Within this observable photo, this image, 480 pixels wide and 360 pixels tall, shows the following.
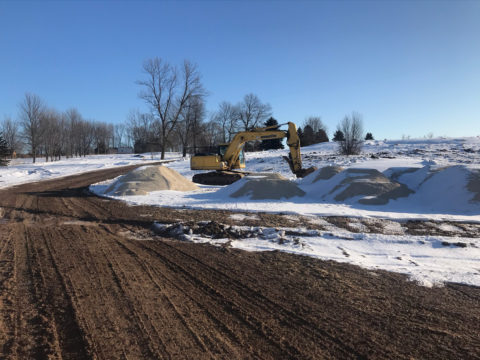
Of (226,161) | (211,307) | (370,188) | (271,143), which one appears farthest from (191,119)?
(211,307)

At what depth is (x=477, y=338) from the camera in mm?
3301

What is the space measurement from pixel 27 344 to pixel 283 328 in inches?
106

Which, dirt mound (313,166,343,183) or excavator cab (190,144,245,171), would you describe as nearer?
dirt mound (313,166,343,183)

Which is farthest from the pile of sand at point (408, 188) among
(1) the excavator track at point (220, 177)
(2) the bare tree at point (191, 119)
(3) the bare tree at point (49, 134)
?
(3) the bare tree at point (49, 134)

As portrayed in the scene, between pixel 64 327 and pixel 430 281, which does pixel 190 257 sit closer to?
Result: pixel 64 327

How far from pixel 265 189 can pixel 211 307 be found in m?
9.92

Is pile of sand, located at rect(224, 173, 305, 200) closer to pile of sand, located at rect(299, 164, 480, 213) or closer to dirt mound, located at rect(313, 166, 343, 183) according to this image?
pile of sand, located at rect(299, 164, 480, 213)

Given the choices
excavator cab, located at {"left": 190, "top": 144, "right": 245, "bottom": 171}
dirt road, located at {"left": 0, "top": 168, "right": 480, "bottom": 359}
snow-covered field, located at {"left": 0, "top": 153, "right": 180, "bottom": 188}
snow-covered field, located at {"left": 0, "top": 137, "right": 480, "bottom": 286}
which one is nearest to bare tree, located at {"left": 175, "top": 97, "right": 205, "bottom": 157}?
snow-covered field, located at {"left": 0, "top": 153, "right": 180, "bottom": 188}

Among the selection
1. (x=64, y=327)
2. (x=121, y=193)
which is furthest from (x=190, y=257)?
(x=121, y=193)

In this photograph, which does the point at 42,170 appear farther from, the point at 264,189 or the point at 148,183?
the point at 264,189

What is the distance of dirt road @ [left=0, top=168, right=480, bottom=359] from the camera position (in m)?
3.07

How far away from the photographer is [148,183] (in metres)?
15.5

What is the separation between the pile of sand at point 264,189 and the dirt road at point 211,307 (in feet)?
23.1

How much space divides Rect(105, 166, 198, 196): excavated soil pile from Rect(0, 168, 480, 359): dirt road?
26.5 ft
